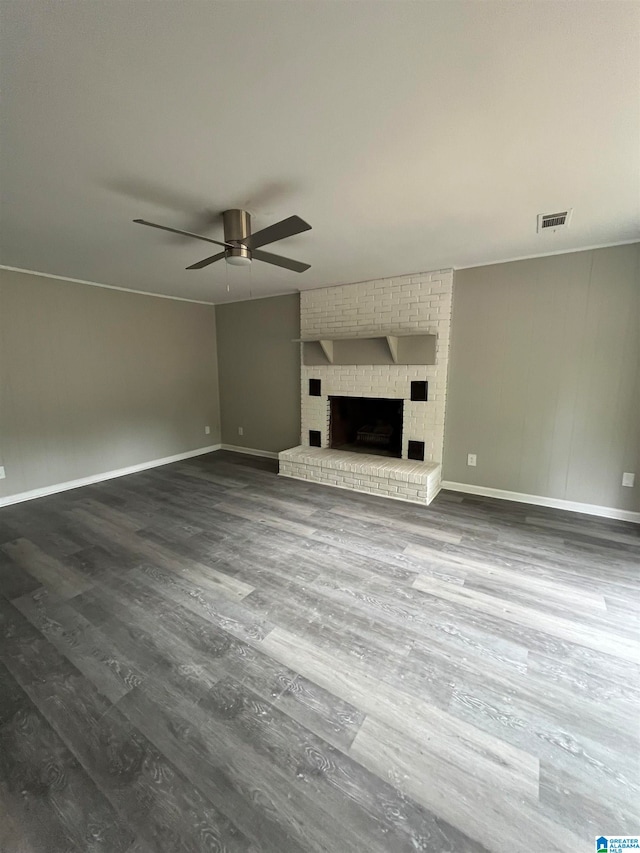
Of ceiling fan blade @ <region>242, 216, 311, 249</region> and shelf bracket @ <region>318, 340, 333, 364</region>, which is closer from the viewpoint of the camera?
ceiling fan blade @ <region>242, 216, 311, 249</region>

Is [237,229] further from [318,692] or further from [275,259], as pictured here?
[318,692]

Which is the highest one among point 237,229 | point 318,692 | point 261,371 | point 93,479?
point 237,229

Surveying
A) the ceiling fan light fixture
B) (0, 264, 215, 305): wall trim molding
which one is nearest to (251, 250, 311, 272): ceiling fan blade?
the ceiling fan light fixture

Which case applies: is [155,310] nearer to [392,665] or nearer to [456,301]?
[456,301]

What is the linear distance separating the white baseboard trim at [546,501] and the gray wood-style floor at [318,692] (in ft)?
1.72

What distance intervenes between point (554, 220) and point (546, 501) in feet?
8.08

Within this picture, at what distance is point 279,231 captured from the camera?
1909 mm

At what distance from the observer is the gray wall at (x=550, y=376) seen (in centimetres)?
291

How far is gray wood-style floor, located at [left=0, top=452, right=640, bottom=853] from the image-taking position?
104cm

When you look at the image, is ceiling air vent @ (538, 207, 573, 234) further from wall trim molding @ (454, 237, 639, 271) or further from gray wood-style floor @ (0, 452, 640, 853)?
gray wood-style floor @ (0, 452, 640, 853)

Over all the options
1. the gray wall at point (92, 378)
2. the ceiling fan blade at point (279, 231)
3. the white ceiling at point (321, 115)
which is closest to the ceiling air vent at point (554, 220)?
the white ceiling at point (321, 115)

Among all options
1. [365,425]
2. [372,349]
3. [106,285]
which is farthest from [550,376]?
[106,285]

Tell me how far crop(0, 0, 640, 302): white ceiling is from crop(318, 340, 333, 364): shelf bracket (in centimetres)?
167

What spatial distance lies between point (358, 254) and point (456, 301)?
4.03 ft
